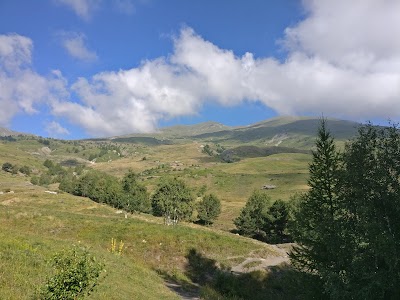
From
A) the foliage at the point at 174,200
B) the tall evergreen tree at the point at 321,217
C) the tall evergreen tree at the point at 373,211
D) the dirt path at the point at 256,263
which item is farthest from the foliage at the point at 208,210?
the tall evergreen tree at the point at 373,211

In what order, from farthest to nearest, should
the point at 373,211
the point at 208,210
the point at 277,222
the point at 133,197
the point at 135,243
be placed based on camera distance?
the point at 208,210 → the point at 133,197 → the point at 277,222 → the point at 135,243 → the point at 373,211

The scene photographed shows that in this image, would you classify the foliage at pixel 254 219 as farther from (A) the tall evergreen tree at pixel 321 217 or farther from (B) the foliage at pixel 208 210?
(A) the tall evergreen tree at pixel 321 217

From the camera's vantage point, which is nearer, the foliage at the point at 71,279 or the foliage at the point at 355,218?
the foliage at the point at 71,279

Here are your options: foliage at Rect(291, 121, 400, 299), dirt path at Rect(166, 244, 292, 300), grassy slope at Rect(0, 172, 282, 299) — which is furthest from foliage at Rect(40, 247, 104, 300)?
dirt path at Rect(166, 244, 292, 300)

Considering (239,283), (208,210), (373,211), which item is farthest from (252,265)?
(208,210)

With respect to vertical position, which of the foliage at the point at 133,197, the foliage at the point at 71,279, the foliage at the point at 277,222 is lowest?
the foliage at the point at 277,222

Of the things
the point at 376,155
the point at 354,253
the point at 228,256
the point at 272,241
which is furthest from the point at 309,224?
the point at 272,241

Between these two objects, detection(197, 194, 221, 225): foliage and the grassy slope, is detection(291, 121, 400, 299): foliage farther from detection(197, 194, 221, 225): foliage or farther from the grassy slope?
detection(197, 194, 221, 225): foliage

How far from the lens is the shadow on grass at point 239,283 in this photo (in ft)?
96.6

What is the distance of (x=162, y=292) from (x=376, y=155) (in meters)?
20.0

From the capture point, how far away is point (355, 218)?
87.0 ft

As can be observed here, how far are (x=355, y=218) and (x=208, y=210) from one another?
91526 millimetres

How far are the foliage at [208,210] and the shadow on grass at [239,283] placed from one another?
72.2 m

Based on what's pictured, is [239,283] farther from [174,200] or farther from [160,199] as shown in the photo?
[160,199]
